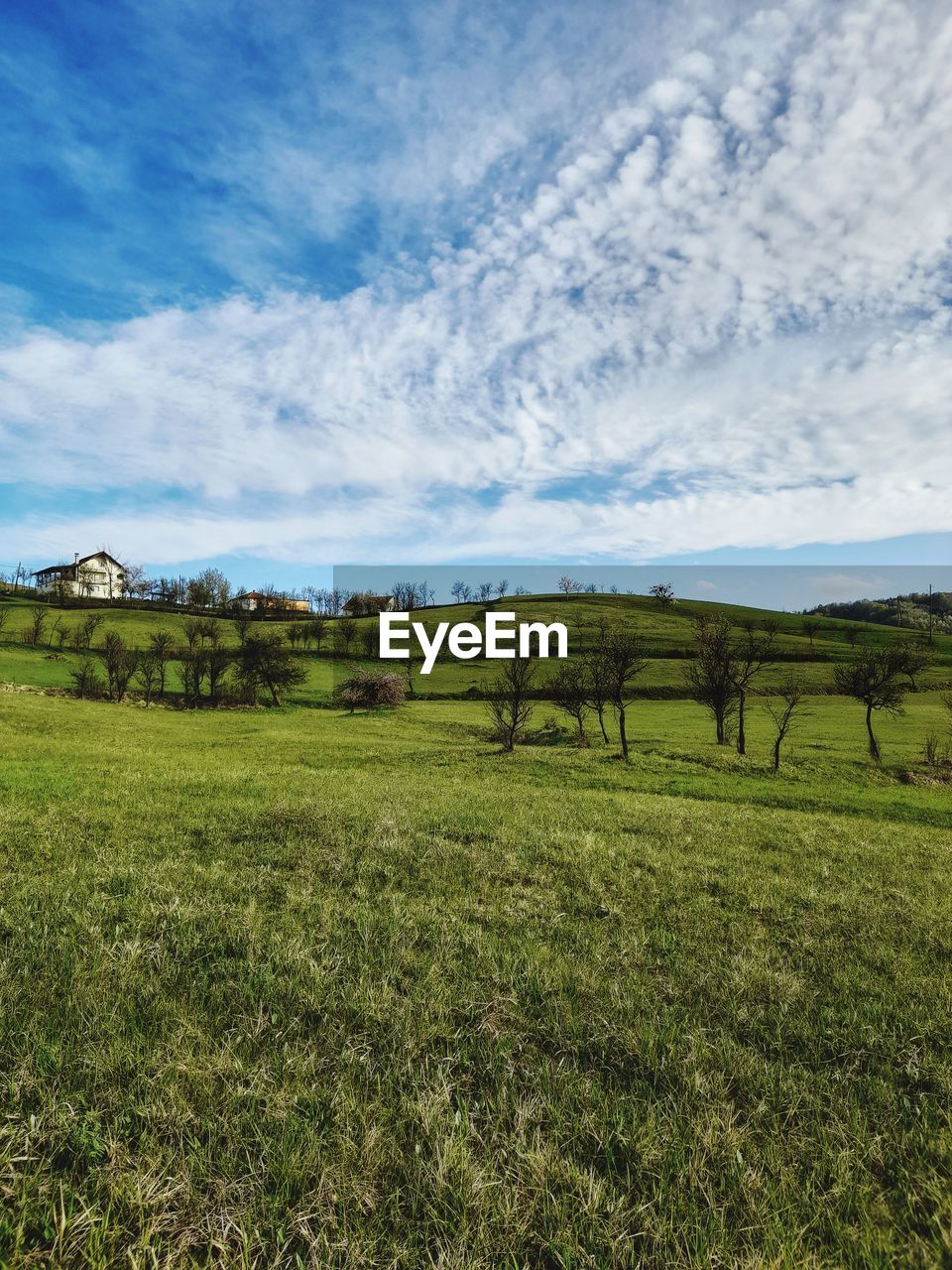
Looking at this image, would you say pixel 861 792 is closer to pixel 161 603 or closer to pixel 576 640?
pixel 576 640

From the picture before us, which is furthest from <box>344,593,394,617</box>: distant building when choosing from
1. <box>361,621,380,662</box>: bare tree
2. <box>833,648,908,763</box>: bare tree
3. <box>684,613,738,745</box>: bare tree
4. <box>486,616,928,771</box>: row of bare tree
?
<box>833,648,908,763</box>: bare tree

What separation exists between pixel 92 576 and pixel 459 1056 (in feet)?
727

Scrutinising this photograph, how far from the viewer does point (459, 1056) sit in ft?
11.7

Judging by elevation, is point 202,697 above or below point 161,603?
below

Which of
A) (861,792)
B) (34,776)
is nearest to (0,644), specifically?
(34,776)

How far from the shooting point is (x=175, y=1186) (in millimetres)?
2520

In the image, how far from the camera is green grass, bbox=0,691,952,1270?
245 cm

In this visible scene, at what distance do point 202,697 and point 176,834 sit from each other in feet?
227

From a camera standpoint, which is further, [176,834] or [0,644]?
[0,644]

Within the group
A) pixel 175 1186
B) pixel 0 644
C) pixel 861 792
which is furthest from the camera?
pixel 0 644

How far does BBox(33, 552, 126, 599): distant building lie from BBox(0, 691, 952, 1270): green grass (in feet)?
617

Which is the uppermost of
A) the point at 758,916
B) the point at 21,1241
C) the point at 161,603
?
the point at 161,603

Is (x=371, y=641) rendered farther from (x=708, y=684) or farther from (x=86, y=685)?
(x=708, y=684)

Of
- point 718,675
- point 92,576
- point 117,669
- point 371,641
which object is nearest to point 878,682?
point 718,675
